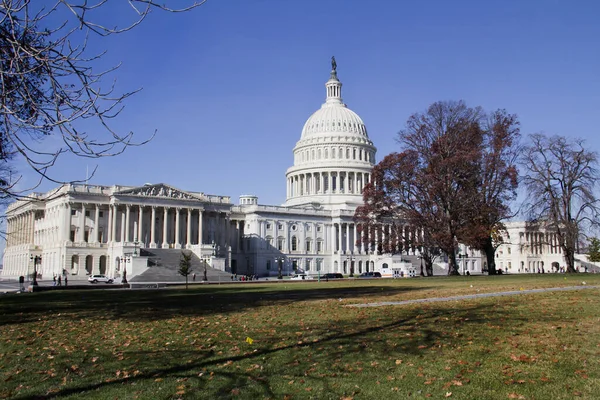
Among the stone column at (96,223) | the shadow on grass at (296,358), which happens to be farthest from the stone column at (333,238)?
the shadow on grass at (296,358)

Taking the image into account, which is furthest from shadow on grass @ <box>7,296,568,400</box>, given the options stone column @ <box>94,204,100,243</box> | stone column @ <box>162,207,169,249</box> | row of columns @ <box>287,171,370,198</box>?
row of columns @ <box>287,171,370,198</box>

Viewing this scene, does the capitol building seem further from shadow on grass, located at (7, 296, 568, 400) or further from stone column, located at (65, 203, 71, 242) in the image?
shadow on grass, located at (7, 296, 568, 400)

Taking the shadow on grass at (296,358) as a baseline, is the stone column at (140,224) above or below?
above

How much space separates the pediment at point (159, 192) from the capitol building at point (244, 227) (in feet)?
0.62

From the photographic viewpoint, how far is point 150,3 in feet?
24.1

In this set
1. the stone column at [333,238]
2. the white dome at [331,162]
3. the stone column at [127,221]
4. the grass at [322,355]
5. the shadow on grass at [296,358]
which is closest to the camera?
the grass at [322,355]

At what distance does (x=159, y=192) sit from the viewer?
106500mm

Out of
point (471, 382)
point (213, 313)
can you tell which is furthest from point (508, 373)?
point (213, 313)

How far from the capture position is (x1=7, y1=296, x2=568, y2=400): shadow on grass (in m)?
10.2

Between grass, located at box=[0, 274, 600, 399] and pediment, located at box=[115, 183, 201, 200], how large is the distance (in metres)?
86.9

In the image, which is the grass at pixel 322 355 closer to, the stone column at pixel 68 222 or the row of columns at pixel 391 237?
the row of columns at pixel 391 237

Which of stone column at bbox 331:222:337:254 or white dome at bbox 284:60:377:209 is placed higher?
white dome at bbox 284:60:377:209

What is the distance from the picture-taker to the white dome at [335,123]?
484ft

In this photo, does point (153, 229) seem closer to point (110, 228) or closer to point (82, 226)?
point (110, 228)
